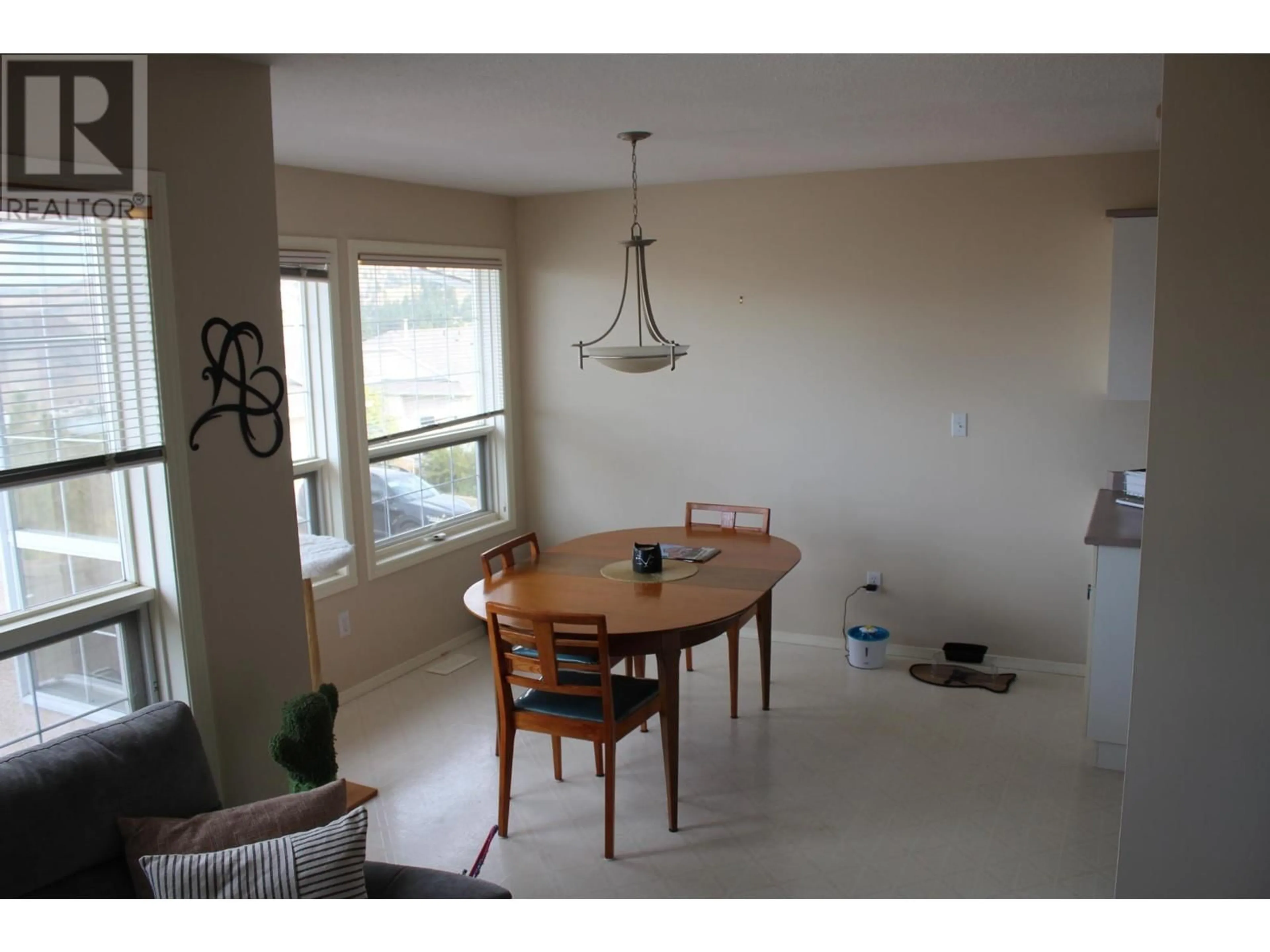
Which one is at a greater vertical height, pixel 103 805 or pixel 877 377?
pixel 877 377

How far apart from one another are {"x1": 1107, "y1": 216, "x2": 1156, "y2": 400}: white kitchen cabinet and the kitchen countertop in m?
0.46

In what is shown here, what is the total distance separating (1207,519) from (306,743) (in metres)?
2.22

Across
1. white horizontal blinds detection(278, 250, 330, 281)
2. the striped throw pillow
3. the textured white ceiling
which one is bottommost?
the striped throw pillow

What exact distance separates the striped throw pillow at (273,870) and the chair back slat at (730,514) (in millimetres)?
2742

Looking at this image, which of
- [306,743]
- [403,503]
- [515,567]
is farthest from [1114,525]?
[403,503]

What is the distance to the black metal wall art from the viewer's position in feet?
8.28

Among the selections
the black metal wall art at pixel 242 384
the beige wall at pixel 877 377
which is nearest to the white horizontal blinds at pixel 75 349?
the black metal wall art at pixel 242 384

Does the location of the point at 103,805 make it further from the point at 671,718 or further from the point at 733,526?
the point at 733,526

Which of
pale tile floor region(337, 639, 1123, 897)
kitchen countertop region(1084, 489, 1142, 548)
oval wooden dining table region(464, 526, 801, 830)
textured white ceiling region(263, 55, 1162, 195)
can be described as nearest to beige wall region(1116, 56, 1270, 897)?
textured white ceiling region(263, 55, 1162, 195)

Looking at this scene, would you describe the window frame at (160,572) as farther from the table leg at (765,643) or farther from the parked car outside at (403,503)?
the table leg at (765,643)

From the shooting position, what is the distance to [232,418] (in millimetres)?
2594

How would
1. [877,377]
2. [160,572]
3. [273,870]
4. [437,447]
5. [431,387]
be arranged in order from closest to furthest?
[273,870], [160,572], [877,377], [431,387], [437,447]

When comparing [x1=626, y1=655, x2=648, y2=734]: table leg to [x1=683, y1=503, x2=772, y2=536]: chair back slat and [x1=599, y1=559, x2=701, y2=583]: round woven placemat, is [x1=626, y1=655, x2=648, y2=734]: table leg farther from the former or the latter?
[x1=683, y1=503, x2=772, y2=536]: chair back slat

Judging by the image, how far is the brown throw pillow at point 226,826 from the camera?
2.03 m
